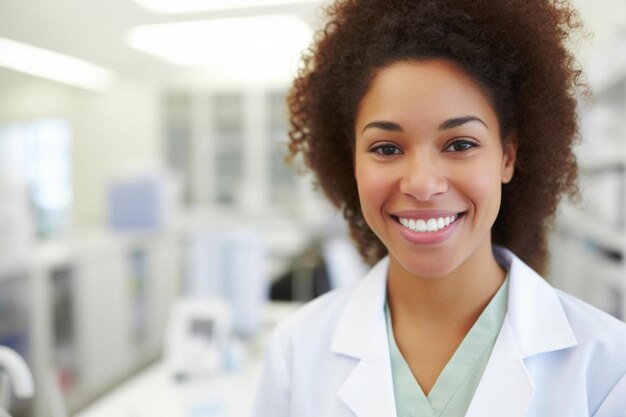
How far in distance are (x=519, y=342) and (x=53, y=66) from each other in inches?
177

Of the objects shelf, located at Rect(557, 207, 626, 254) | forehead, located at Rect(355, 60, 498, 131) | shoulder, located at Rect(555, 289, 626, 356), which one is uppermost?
forehead, located at Rect(355, 60, 498, 131)

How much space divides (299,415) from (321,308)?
0.18 metres

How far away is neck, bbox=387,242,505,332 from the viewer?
777 millimetres

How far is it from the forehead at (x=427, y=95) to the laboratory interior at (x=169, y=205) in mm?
274

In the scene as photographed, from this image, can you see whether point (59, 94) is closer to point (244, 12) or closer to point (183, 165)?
point (183, 165)

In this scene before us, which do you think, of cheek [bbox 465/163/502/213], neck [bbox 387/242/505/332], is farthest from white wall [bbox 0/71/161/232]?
cheek [bbox 465/163/502/213]

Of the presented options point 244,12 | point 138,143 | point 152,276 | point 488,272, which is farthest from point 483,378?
point 138,143

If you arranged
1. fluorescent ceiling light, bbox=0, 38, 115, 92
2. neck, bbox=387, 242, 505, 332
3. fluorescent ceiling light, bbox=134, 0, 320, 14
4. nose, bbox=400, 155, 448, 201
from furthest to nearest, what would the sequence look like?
fluorescent ceiling light, bbox=0, 38, 115, 92, fluorescent ceiling light, bbox=134, 0, 320, 14, neck, bbox=387, 242, 505, 332, nose, bbox=400, 155, 448, 201

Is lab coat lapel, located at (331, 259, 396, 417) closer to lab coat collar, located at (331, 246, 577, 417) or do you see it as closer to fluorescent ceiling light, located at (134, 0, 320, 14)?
lab coat collar, located at (331, 246, 577, 417)

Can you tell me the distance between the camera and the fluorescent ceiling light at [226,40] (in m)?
3.31

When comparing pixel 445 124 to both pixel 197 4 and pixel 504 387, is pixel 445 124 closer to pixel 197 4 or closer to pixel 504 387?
pixel 504 387

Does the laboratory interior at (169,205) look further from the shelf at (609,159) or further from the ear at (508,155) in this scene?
the ear at (508,155)

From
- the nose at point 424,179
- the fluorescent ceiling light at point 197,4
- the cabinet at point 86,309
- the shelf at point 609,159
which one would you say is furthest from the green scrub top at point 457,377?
the fluorescent ceiling light at point 197,4

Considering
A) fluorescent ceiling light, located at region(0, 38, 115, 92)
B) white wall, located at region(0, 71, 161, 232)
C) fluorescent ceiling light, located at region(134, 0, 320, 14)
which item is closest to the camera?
fluorescent ceiling light, located at region(134, 0, 320, 14)
